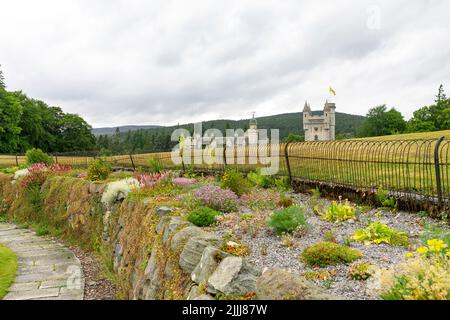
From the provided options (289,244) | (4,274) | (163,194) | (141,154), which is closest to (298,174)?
(163,194)

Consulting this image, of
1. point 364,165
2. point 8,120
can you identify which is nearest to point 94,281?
point 364,165

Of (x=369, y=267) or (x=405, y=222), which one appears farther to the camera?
(x=405, y=222)

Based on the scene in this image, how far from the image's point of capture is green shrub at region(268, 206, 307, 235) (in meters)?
5.14

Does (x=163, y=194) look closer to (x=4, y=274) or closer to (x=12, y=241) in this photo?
(x=4, y=274)

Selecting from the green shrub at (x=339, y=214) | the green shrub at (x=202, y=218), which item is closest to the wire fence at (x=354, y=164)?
the green shrub at (x=339, y=214)

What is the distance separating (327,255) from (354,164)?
4.19m

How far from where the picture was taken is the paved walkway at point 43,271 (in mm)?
6477

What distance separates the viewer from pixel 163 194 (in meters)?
8.16

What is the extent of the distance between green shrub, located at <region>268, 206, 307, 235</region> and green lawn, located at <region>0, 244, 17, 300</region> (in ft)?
16.1

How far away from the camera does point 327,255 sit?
13.4 feet

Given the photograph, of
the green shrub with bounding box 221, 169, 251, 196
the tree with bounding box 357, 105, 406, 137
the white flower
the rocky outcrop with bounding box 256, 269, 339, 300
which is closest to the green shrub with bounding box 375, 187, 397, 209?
the green shrub with bounding box 221, 169, 251, 196

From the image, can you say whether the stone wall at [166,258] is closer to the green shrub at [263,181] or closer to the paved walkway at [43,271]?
the paved walkway at [43,271]
